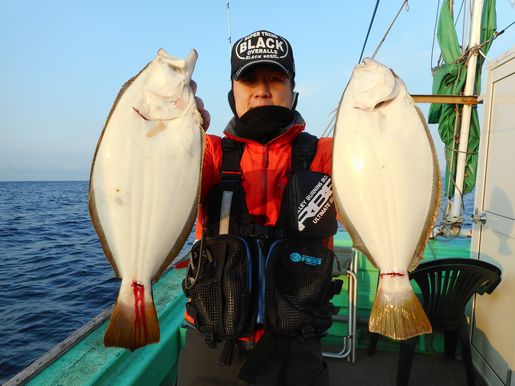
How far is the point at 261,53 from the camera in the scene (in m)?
2.27

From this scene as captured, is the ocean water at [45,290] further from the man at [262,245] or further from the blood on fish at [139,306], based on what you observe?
the blood on fish at [139,306]

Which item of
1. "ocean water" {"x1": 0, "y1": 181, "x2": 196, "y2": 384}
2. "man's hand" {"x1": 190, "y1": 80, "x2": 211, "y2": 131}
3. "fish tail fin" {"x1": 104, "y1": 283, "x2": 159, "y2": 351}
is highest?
"man's hand" {"x1": 190, "y1": 80, "x2": 211, "y2": 131}

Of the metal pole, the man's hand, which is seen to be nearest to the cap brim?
the man's hand

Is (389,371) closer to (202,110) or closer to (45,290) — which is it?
(202,110)

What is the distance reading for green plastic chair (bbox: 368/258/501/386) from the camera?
3383 mm

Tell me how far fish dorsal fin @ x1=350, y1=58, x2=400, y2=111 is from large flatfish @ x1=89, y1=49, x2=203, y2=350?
0.86m

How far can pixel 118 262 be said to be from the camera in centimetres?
168

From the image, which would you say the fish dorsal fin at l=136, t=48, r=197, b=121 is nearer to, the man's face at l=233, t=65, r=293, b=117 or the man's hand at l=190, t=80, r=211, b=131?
the man's hand at l=190, t=80, r=211, b=131

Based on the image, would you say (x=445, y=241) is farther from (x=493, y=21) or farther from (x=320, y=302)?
(x=320, y=302)

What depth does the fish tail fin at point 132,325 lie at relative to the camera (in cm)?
161

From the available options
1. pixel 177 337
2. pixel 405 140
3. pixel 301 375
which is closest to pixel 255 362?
pixel 301 375

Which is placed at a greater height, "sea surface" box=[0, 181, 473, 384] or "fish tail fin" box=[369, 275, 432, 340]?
"fish tail fin" box=[369, 275, 432, 340]

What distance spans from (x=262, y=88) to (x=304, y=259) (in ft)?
3.76

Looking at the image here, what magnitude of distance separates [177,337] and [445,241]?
160 inches
